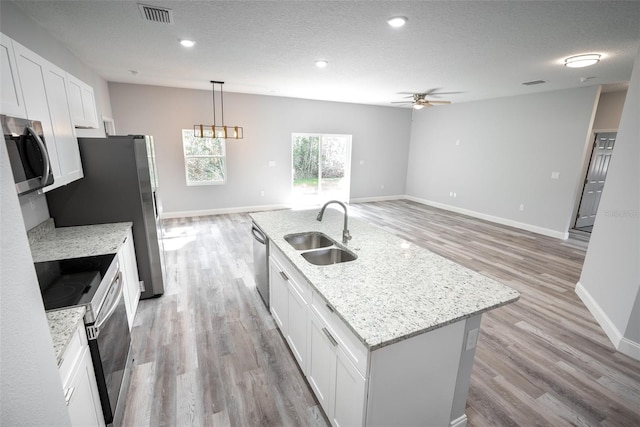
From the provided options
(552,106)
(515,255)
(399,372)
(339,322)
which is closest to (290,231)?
(339,322)

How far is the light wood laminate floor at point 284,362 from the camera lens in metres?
1.82

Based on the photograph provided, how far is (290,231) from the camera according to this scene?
249 cm

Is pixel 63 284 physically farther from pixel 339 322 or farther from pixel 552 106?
pixel 552 106

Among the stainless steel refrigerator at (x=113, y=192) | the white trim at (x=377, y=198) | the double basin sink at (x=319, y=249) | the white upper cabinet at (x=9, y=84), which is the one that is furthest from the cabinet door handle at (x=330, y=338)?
the white trim at (x=377, y=198)

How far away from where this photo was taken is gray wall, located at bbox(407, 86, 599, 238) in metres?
5.14

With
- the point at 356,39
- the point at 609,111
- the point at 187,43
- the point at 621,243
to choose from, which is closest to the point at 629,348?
the point at 621,243

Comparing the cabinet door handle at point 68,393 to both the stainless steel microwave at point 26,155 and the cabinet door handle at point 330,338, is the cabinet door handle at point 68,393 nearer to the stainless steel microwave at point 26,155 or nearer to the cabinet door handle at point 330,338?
the stainless steel microwave at point 26,155

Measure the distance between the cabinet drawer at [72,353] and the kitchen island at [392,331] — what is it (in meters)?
1.09

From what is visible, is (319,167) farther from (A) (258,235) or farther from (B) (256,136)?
(A) (258,235)

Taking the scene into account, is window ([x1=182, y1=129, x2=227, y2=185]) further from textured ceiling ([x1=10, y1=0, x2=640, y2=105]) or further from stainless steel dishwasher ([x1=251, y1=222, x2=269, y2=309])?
stainless steel dishwasher ([x1=251, y1=222, x2=269, y2=309])

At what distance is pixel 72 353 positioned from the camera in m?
1.19

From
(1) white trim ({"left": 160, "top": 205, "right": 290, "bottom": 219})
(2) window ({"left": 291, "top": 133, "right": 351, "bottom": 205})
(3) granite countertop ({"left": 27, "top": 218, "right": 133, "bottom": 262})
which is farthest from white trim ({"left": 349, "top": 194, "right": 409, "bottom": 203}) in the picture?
(3) granite countertop ({"left": 27, "top": 218, "right": 133, "bottom": 262})

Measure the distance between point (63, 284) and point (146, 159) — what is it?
1553 mm

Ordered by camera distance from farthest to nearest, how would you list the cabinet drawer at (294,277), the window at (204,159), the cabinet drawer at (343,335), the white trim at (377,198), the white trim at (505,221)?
the white trim at (377,198) < the window at (204,159) < the white trim at (505,221) < the cabinet drawer at (294,277) < the cabinet drawer at (343,335)
